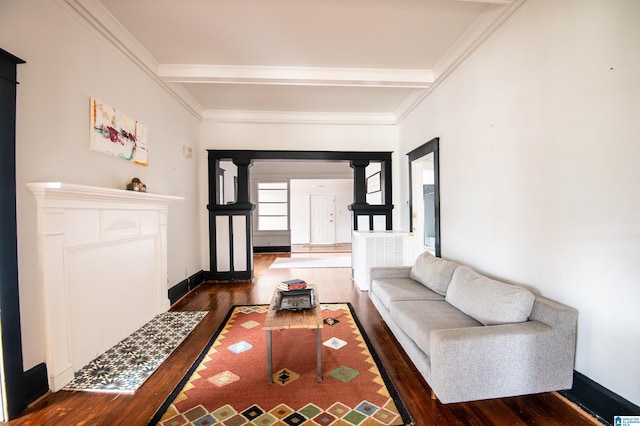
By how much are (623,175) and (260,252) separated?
784 cm

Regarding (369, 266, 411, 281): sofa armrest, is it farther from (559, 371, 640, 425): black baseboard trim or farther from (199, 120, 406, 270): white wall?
(199, 120, 406, 270): white wall

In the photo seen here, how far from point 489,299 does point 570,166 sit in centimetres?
102

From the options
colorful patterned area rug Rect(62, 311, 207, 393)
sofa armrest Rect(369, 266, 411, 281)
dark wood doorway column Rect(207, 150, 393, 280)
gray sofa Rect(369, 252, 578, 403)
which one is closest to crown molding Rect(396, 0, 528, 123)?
dark wood doorway column Rect(207, 150, 393, 280)

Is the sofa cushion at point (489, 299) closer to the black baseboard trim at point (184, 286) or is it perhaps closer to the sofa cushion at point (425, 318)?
the sofa cushion at point (425, 318)

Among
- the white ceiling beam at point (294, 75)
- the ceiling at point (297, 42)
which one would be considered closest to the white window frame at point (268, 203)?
the ceiling at point (297, 42)

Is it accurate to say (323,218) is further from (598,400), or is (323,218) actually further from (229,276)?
(598,400)

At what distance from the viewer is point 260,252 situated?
8352 mm

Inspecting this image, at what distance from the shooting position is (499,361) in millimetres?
1610

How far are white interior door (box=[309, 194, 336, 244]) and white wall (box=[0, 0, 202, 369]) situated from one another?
7.04 m

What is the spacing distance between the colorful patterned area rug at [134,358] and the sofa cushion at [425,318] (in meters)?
2.00

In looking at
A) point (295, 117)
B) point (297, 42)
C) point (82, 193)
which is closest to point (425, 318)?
point (82, 193)

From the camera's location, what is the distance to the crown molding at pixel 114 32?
218 centimetres

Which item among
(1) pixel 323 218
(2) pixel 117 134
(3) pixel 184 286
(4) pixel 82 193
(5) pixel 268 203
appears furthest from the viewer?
(1) pixel 323 218

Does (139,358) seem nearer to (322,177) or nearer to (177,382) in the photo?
(177,382)
